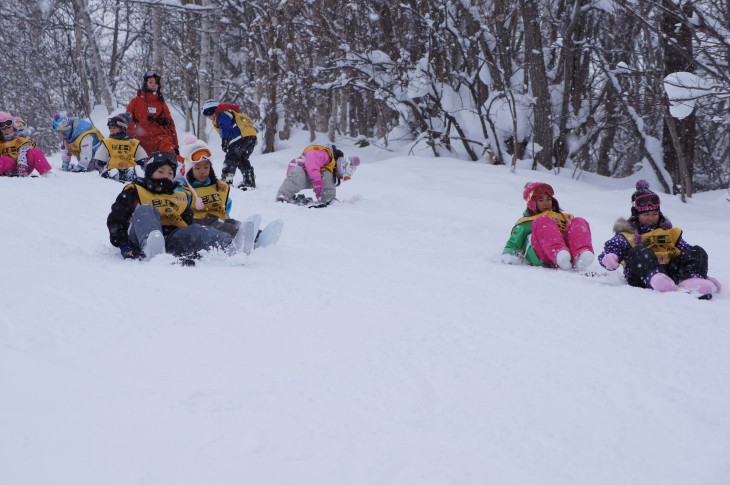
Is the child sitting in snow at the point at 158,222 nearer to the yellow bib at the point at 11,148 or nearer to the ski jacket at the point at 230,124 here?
the ski jacket at the point at 230,124

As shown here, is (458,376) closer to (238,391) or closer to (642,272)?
(238,391)

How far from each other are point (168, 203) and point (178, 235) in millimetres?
283

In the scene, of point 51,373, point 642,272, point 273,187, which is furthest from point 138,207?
point 273,187

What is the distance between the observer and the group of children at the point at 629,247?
4.28 meters

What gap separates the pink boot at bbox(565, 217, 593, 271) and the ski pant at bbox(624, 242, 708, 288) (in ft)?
1.19

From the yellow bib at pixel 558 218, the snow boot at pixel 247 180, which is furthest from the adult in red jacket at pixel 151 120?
the yellow bib at pixel 558 218

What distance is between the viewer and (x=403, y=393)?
2324 mm

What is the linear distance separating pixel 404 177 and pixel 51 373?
810 centimetres

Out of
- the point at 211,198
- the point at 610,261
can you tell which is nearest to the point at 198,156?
the point at 211,198

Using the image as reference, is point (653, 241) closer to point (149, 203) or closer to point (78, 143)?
point (149, 203)

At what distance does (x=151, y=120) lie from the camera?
9.41 meters

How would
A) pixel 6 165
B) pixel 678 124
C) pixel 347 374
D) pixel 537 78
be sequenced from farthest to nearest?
1. pixel 537 78
2. pixel 678 124
3. pixel 6 165
4. pixel 347 374

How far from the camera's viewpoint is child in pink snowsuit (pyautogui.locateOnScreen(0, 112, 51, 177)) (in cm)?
915

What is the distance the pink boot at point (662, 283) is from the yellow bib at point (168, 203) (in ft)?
10.9
